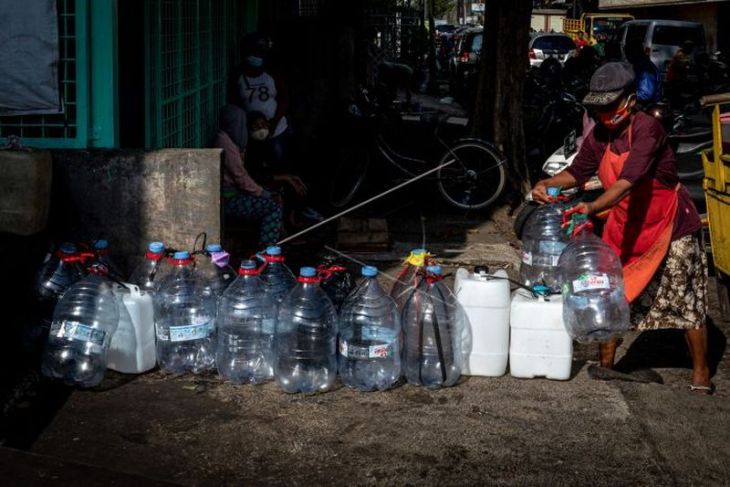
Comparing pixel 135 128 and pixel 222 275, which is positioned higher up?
pixel 135 128

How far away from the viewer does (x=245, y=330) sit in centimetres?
605

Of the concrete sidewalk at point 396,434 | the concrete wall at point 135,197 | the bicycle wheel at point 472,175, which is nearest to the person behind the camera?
the concrete sidewalk at point 396,434

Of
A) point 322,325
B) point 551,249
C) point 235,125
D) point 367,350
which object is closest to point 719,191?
point 551,249

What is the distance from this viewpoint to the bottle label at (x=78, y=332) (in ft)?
18.6

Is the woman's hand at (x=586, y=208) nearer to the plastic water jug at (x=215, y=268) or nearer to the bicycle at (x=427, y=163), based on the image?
the plastic water jug at (x=215, y=268)

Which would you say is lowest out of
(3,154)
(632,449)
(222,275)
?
(632,449)

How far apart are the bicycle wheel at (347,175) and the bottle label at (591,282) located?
18.9 ft

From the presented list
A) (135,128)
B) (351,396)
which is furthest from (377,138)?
(351,396)

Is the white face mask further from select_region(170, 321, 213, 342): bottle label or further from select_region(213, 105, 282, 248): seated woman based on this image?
select_region(170, 321, 213, 342): bottle label

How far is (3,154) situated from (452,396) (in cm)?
298

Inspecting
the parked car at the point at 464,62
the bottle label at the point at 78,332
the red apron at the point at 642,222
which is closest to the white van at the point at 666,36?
the parked car at the point at 464,62

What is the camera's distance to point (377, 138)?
1148cm

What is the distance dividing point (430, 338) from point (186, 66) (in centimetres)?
417

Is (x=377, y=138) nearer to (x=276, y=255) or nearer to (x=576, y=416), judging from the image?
(x=276, y=255)
